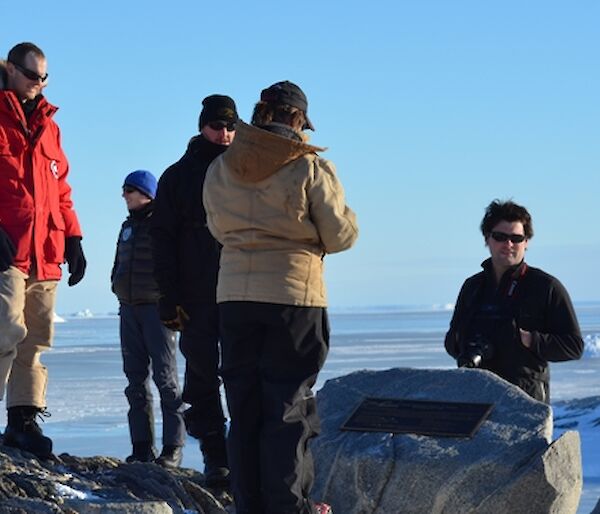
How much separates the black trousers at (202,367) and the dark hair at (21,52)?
1.38 meters

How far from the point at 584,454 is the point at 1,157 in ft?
18.3

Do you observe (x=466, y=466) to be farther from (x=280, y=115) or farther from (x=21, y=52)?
(x=21, y=52)

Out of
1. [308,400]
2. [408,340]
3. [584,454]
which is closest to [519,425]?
[308,400]

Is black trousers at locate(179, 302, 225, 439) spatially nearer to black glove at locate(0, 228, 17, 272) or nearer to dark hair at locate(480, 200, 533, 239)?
black glove at locate(0, 228, 17, 272)

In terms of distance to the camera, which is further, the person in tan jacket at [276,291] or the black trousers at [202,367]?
the black trousers at [202,367]

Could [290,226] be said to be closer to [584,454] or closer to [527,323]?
[527,323]

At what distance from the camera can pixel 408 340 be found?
32.6m

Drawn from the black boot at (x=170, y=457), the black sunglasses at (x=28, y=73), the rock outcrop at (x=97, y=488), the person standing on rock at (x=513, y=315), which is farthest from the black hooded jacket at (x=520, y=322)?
the black sunglasses at (x=28, y=73)

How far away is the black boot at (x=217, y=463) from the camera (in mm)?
5988

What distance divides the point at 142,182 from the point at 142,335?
893mm

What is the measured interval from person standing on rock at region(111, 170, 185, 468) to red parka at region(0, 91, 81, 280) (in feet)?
3.84

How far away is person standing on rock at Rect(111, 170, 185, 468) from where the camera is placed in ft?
23.2

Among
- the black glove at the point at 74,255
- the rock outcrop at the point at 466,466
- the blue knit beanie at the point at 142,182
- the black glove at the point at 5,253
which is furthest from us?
the blue knit beanie at the point at 142,182

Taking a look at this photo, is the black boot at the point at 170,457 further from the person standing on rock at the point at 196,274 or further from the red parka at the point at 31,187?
the red parka at the point at 31,187
